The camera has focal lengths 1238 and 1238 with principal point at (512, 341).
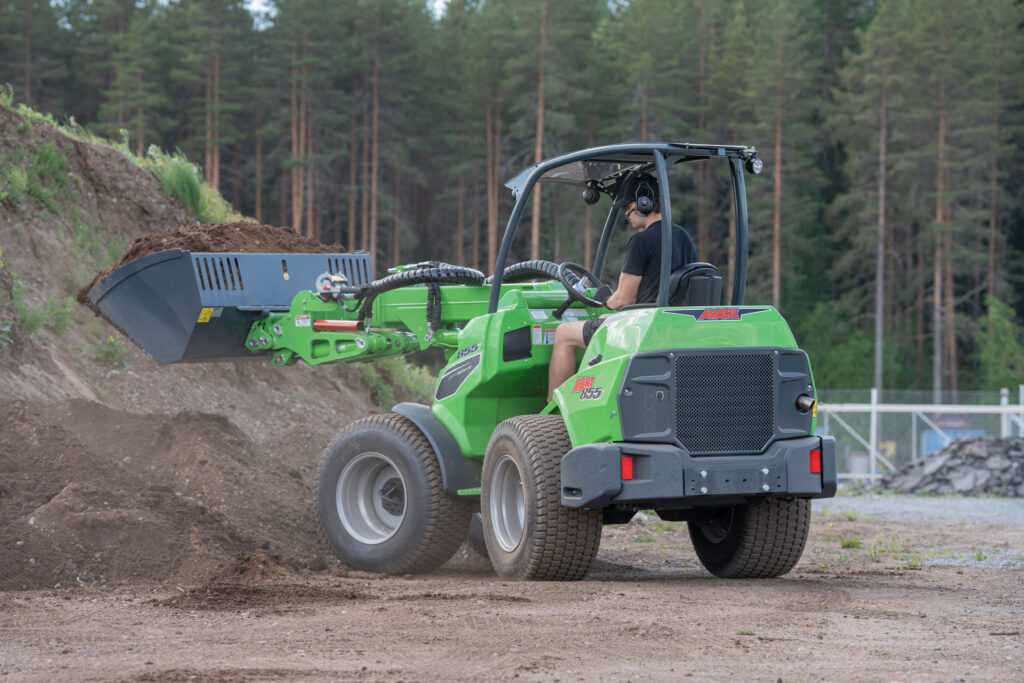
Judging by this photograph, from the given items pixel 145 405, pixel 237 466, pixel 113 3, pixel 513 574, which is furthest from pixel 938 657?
pixel 113 3

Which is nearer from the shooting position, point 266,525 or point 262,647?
point 262,647

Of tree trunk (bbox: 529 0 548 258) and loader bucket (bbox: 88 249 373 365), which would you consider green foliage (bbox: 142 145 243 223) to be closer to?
loader bucket (bbox: 88 249 373 365)

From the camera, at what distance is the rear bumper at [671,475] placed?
718cm

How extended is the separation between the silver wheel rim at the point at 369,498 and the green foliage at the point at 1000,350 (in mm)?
43131

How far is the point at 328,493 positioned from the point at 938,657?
4784mm

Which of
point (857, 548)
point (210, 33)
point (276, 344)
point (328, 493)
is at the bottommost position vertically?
point (857, 548)

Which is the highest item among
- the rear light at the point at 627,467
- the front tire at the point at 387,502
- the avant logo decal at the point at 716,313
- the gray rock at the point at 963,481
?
A: the avant logo decal at the point at 716,313

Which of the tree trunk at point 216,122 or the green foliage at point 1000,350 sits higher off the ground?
the tree trunk at point 216,122

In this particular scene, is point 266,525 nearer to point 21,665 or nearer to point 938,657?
point 21,665

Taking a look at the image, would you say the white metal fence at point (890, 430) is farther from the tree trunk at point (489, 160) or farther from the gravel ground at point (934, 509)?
the tree trunk at point (489, 160)

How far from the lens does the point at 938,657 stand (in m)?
5.58

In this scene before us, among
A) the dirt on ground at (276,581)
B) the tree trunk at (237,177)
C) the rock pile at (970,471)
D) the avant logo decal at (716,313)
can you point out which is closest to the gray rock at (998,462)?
the rock pile at (970,471)

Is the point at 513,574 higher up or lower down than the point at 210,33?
lower down

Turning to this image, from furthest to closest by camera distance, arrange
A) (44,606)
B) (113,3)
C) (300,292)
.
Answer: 1. (113,3)
2. (300,292)
3. (44,606)
